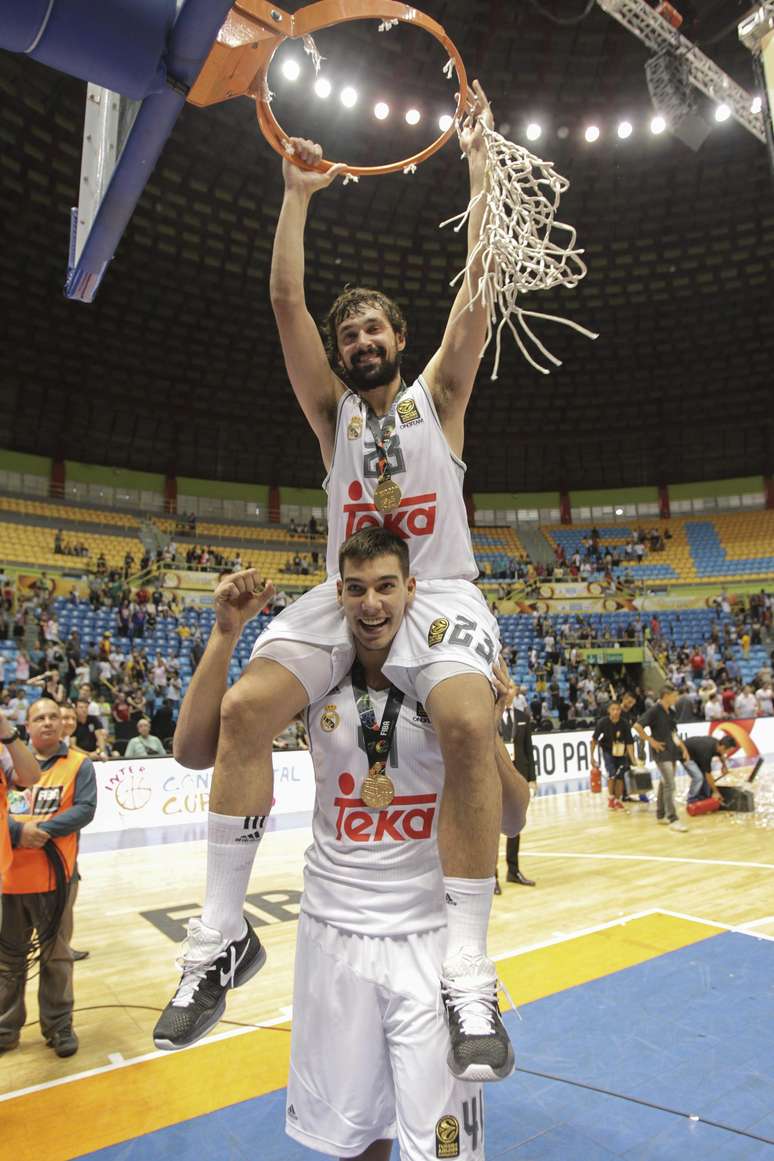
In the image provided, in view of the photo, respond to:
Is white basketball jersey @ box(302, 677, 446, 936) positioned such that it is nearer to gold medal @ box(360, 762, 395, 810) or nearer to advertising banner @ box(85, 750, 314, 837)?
gold medal @ box(360, 762, 395, 810)

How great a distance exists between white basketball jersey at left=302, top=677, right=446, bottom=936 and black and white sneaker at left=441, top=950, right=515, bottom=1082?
23 cm

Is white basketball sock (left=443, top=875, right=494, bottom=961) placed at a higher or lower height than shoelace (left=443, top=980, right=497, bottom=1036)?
higher

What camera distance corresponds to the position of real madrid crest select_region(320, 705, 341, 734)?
83.3 inches

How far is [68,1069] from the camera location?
3.74 meters

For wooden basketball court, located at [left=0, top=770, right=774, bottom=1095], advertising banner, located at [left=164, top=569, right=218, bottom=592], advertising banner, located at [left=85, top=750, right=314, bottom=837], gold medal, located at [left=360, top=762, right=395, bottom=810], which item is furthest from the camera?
advertising banner, located at [left=164, top=569, right=218, bottom=592]

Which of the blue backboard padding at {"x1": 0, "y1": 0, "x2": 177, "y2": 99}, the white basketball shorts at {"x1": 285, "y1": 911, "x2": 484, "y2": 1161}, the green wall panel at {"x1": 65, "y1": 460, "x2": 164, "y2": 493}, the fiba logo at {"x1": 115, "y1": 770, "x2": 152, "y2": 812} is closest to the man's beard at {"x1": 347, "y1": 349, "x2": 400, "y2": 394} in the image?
the blue backboard padding at {"x1": 0, "y1": 0, "x2": 177, "y2": 99}

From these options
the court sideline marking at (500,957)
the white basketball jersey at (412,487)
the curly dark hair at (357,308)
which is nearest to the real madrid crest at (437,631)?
the white basketball jersey at (412,487)

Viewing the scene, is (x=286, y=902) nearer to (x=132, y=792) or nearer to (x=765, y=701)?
(x=132, y=792)

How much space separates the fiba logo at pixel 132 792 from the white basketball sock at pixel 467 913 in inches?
344

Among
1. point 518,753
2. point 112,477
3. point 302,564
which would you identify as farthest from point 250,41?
point 112,477

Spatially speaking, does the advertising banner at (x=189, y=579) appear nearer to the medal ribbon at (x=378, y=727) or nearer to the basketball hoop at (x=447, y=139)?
the basketball hoop at (x=447, y=139)

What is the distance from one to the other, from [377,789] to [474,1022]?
0.60 m

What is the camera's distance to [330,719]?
2121 mm

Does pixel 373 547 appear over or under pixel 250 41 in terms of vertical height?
under
